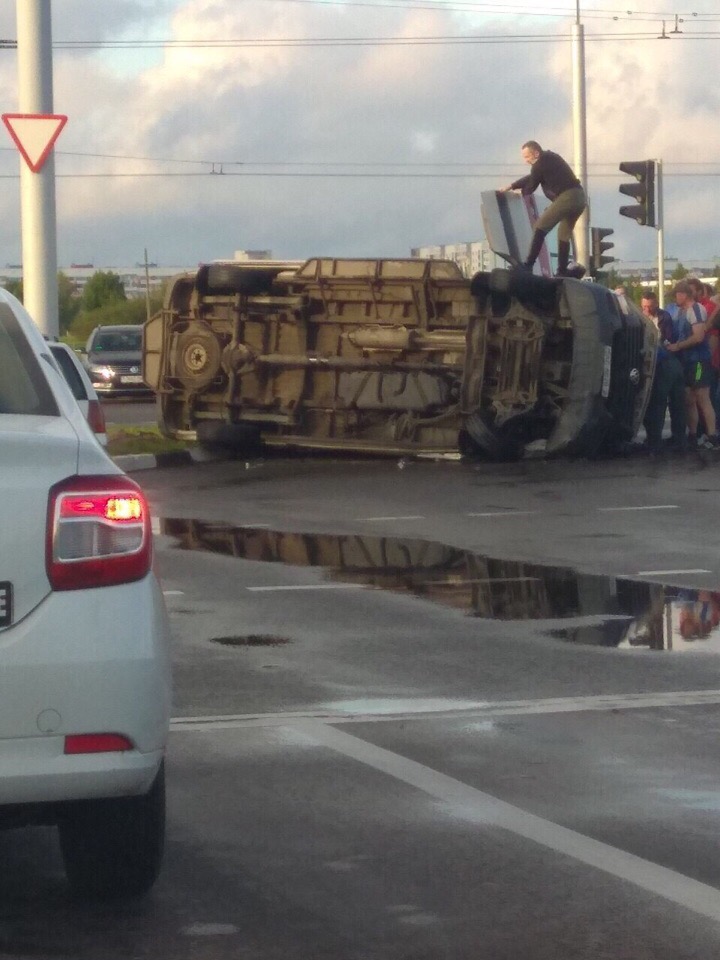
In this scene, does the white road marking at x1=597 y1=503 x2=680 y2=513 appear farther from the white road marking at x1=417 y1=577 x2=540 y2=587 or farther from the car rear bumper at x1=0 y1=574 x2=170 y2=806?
the car rear bumper at x1=0 y1=574 x2=170 y2=806

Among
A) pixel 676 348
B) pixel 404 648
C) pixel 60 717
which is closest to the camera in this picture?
pixel 60 717

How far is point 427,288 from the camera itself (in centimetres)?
1898

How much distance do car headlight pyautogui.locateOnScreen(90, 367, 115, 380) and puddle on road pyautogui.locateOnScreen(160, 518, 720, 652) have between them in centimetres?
2346

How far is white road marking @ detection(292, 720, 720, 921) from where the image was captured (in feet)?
15.2

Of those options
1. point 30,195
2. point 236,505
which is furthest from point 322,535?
point 30,195

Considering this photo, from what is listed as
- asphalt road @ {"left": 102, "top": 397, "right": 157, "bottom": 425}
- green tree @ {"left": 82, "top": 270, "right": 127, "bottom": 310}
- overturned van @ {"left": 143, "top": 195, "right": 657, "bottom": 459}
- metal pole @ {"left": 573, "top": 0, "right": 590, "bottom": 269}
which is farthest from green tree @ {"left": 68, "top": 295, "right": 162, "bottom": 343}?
overturned van @ {"left": 143, "top": 195, "right": 657, "bottom": 459}

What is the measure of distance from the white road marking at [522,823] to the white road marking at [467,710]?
18cm

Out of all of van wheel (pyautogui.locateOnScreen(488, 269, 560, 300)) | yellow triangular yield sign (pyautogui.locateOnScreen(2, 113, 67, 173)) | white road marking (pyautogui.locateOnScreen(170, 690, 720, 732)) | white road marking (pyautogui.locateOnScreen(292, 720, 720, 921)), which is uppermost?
yellow triangular yield sign (pyautogui.locateOnScreen(2, 113, 67, 173))

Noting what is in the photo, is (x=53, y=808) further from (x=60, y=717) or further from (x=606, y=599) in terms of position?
(x=606, y=599)

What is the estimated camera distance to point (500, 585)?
410 inches

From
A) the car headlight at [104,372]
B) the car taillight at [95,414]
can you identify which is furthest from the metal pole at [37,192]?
the car headlight at [104,372]

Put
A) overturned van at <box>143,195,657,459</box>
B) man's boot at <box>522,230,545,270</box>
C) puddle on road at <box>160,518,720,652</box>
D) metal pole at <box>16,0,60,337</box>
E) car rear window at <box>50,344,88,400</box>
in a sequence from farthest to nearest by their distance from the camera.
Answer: man's boot at <box>522,230,545,270</box> → overturned van at <box>143,195,657,459</box> → metal pole at <box>16,0,60,337</box> → car rear window at <box>50,344,88,400</box> → puddle on road at <box>160,518,720,652</box>

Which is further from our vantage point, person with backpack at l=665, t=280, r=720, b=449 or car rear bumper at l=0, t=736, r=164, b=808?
person with backpack at l=665, t=280, r=720, b=449

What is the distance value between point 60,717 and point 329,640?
4664 millimetres
